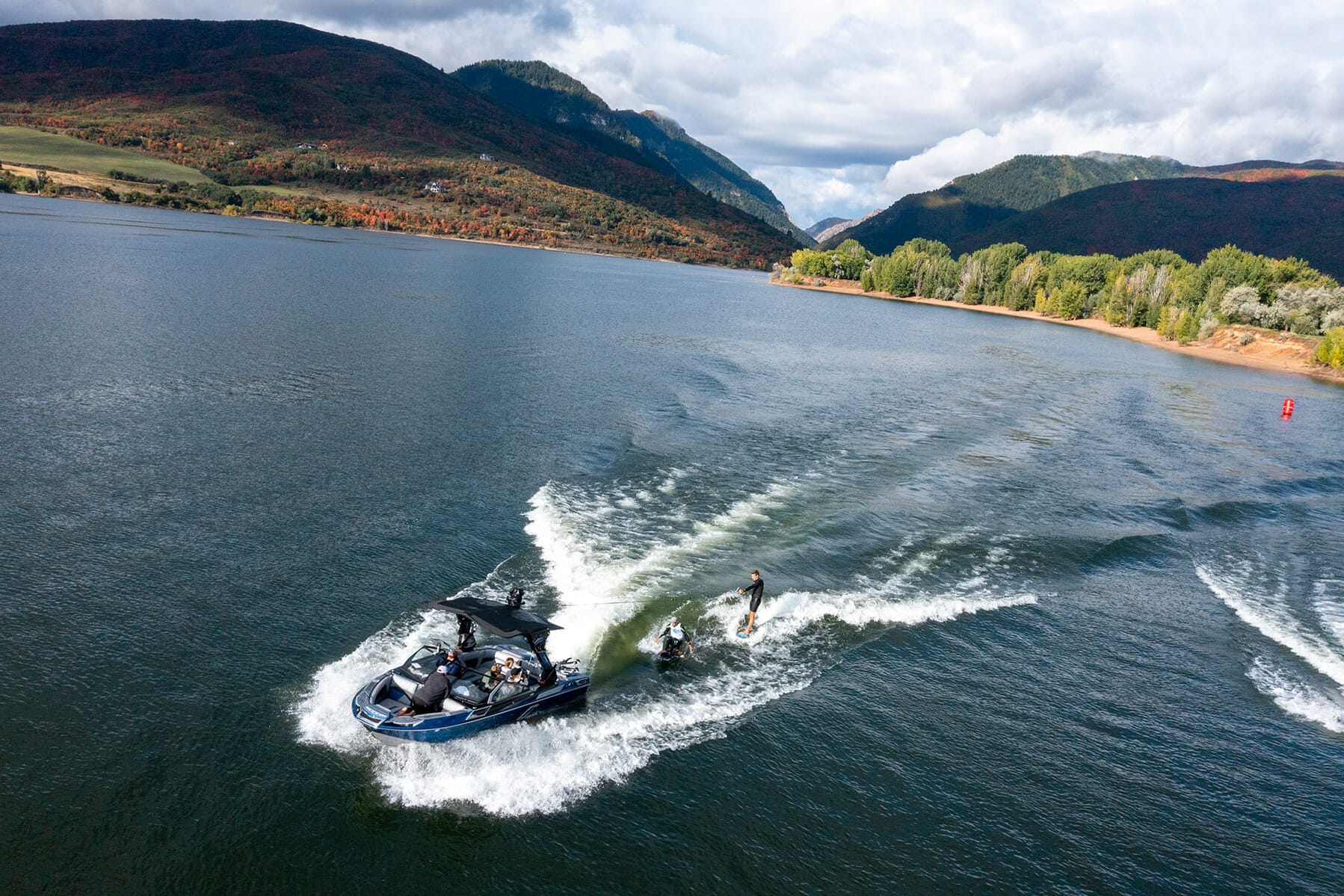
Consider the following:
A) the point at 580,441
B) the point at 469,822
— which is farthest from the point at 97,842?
the point at 580,441

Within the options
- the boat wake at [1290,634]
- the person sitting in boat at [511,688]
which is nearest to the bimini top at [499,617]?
the person sitting in boat at [511,688]

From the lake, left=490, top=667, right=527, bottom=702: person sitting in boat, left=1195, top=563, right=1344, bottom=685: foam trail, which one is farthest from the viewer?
left=1195, top=563, right=1344, bottom=685: foam trail

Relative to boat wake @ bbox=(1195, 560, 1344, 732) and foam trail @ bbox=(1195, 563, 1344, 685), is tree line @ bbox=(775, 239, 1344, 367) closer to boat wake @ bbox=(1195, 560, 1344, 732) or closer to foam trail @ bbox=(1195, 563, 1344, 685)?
boat wake @ bbox=(1195, 560, 1344, 732)

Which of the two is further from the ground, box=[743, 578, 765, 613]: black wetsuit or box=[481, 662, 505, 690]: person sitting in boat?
box=[743, 578, 765, 613]: black wetsuit

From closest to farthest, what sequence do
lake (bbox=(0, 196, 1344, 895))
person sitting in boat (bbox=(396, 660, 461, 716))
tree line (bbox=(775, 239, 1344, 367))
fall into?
lake (bbox=(0, 196, 1344, 895)) < person sitting in boat (bbox=(396, 660, 461, 716)) < tree line (bbox=(775, 239, 1344, 367))

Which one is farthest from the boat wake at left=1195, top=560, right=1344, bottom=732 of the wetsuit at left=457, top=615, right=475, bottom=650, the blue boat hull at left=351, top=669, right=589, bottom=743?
the wetsuit at left=457, top=615, right=475, bottom=650

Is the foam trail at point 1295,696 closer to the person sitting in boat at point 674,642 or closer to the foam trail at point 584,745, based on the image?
the foam trail at point 584,745
